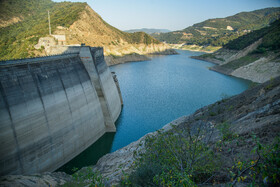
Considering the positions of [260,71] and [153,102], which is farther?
[260,71]

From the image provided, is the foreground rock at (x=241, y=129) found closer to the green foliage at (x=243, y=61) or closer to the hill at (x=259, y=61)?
the hill at (x=259, y=61)

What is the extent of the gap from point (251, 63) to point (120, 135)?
162 feet

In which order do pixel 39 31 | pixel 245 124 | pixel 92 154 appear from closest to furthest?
pixel 245 124 → pixel 92 154 → pixel 39 31

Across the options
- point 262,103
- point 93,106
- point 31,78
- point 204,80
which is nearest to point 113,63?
point 204,80

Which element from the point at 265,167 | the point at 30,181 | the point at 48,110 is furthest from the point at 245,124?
the point at 48,110

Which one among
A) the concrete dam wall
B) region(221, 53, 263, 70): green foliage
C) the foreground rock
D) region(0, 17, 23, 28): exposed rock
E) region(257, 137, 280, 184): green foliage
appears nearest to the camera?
region(257, 137, 280, 184): green foliage

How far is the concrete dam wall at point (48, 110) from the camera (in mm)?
13188

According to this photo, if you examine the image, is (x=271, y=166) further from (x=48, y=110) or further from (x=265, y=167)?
(x=48, y=110)

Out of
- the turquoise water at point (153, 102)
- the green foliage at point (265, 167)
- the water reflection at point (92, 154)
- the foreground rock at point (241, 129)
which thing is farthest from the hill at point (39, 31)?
the green foliage at point (265, 167)

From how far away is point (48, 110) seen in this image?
1577cm

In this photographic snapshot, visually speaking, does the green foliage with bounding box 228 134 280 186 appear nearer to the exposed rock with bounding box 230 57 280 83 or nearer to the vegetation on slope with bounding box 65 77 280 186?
the vegetation on slope with bounding box 65 77 280 186

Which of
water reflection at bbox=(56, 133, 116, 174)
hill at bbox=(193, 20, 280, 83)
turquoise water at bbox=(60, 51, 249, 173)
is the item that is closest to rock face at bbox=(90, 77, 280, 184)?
water reflection at bbox=(56, 133, 116, 174)

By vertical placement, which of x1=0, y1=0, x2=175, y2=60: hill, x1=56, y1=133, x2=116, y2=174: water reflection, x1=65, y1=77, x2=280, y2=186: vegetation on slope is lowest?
x1=56, y1=133, x2=116, y2=174: water reflection

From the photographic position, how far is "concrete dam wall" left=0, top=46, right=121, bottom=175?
43.3 ft
